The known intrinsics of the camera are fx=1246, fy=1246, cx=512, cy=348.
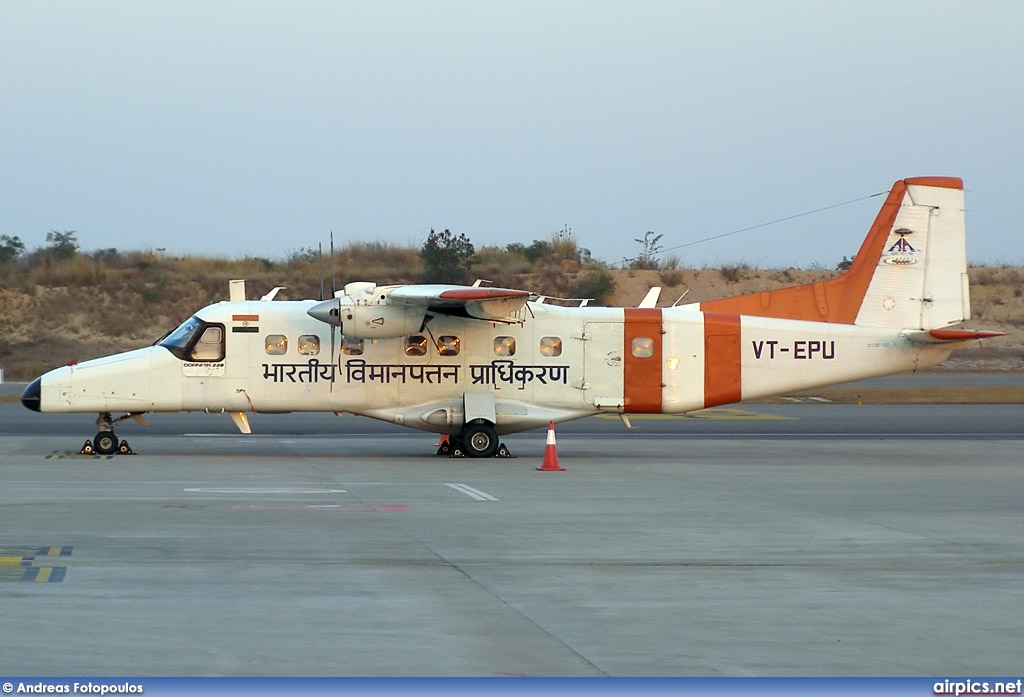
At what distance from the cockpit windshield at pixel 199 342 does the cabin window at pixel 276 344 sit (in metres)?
0.83

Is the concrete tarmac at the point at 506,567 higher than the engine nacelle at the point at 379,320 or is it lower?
lower

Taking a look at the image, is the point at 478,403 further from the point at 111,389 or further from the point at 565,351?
the point at 111,389

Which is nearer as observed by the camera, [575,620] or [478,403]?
[575,620]

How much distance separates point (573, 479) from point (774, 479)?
3.11m

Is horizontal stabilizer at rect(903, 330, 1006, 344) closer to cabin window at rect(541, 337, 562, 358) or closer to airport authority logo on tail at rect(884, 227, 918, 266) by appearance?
airport authority logo on tail at rect(884, 227, 918, 266)

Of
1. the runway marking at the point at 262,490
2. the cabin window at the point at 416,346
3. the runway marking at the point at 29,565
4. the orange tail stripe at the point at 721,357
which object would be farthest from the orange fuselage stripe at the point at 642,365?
the runway marking at the point at 29,565

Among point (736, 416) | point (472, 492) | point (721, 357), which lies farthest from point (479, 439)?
point (736, 416)

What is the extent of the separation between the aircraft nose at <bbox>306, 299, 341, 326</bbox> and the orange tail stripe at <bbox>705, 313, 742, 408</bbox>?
690cm

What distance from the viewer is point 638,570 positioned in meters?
10.9

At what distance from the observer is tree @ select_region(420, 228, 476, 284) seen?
6094 cm

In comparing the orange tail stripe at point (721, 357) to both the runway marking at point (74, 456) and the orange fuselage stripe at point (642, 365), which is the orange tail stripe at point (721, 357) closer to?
the orange fuselage stripe at point (642, 365)

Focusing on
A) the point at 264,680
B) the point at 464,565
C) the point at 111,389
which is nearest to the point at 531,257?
the point at 111,389

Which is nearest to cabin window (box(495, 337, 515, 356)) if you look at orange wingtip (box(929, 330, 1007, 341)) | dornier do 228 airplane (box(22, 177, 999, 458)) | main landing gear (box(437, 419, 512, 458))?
dornier do 228 airplane (box(22, 177, 999, 458))

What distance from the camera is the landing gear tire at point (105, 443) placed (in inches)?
882
